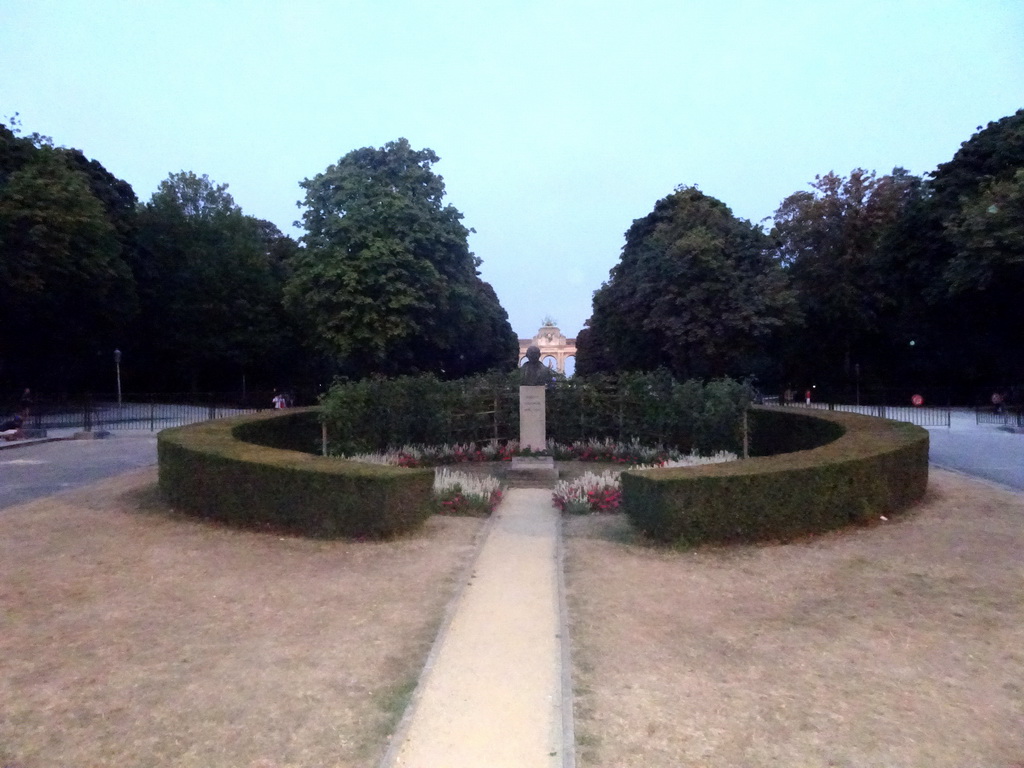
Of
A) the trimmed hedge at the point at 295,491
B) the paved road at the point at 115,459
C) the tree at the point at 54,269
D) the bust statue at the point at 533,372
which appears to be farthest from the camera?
the tree at the point at 54,269

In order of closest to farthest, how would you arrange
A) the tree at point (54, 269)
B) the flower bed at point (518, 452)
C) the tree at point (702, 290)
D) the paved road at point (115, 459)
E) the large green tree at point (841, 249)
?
the paved road at point (115, 459)
the flower bed at point (518, 452)
the tree at point (54, 269)
the tree at point (702, 290)
the large green tree at point (841, 249)

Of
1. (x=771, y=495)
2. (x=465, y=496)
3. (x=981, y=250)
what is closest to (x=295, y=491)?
(x=465, y=496)

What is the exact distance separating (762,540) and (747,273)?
2649cm

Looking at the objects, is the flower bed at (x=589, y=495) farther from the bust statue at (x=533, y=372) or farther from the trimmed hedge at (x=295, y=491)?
the bust statue at (x=533, y=372)

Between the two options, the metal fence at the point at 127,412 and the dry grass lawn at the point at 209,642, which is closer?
the dry grass lawn at the point at 209,642

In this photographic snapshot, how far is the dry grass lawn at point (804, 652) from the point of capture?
4348 mm

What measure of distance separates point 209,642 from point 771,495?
19.5ft

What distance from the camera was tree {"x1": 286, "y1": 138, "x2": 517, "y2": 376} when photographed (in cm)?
2964

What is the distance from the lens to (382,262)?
29.2 meters

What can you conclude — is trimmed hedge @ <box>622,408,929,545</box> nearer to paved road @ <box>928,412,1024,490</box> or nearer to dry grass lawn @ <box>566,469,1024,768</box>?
dry grass lawn @ <box>566,469,1024,768</box>

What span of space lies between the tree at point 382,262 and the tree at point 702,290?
7.46 meters

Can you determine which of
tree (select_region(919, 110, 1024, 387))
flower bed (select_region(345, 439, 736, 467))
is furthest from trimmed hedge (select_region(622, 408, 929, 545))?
tree (select_region(919, 110, 1024, 387))

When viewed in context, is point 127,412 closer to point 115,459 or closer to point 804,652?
point 115,459

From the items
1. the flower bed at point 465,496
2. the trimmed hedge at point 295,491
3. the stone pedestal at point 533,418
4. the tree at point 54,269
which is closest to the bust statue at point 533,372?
the stone pedestal at point 533,418
